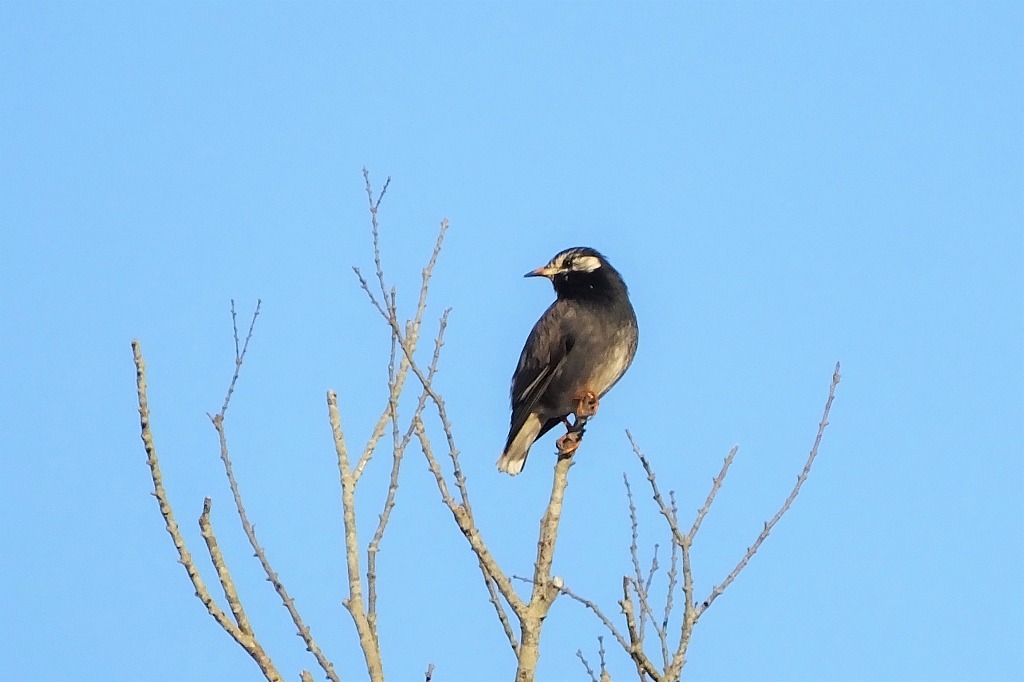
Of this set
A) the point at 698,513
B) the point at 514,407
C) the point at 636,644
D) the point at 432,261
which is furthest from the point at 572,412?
the point at 636,644

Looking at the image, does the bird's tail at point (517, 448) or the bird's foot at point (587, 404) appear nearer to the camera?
the bird's foot at point (587, 404)

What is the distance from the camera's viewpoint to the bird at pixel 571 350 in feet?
32.7

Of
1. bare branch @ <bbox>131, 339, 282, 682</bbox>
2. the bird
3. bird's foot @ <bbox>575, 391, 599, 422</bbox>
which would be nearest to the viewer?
bare branch @ <bbox>131, 339, 282, 682</bbox>

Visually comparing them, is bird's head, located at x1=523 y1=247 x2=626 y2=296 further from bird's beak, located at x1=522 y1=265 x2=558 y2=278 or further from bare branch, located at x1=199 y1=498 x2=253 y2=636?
bare branch, located at x1=199 y1=498 x2=253 y2=636

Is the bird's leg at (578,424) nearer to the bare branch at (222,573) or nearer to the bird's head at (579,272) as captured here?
the bird's head at (579,272)

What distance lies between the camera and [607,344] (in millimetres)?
9977

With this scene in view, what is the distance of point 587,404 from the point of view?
9.70m

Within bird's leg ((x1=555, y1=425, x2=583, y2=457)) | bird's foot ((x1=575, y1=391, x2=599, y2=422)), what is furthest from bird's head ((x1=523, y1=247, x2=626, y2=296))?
bird's leg ((x1=555, y1=425, x2=583, y2=457))

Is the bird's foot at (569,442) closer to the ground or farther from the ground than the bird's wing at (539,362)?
closer to the ground

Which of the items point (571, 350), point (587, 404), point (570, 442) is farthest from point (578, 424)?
point (571, 350)

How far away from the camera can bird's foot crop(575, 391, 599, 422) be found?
9511 mm

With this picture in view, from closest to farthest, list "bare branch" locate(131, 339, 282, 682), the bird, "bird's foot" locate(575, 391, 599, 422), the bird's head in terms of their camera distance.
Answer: "bare branch" locate(131, 339, 282, 682), "bird's foot" locate(575, 391, 599, 422), the bird, the bird's head

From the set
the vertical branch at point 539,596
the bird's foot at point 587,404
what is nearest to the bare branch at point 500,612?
the vertical branch at point 539,596

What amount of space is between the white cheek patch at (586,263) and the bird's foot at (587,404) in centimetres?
113
